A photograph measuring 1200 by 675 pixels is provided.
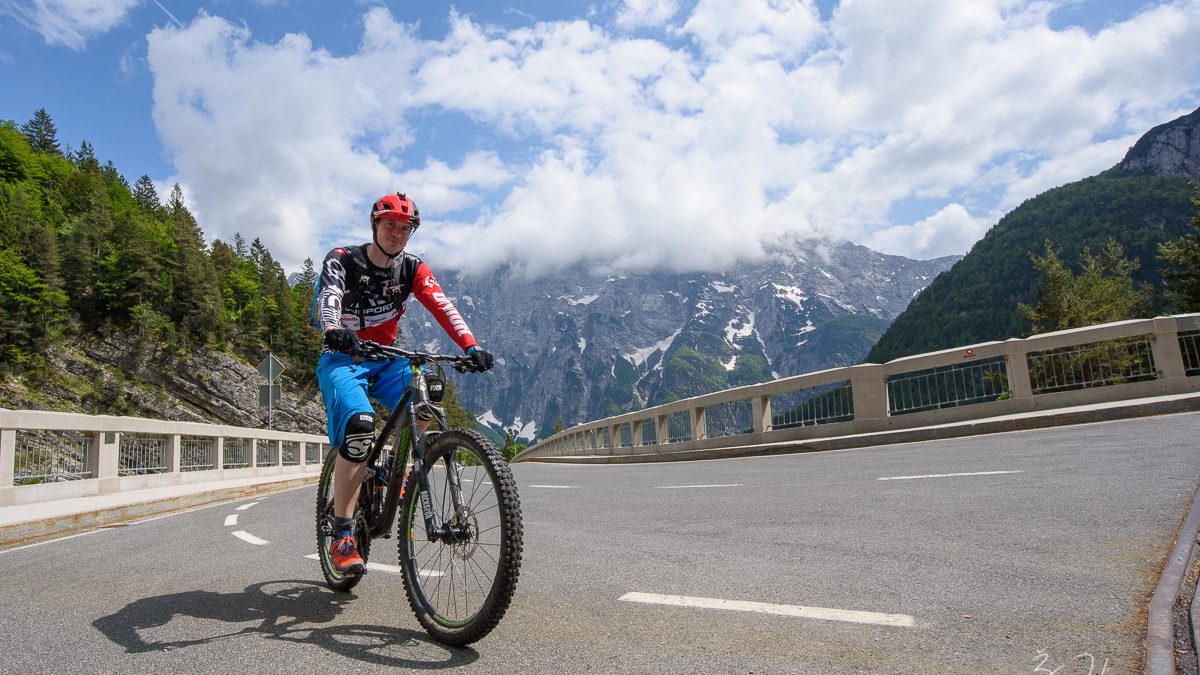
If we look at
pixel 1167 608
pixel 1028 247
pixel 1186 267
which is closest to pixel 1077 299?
pixel 1186 267

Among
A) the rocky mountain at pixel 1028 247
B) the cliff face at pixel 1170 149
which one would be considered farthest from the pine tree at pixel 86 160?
the cliff face at pixel 1170 149

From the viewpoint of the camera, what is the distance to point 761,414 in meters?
17.7

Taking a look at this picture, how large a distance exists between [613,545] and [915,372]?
40.3 ft

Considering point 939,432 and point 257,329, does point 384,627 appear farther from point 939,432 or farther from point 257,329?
point 257,329

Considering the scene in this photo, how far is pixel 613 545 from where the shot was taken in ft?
16.2

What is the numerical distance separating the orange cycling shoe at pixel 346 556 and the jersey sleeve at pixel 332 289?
3.57ft

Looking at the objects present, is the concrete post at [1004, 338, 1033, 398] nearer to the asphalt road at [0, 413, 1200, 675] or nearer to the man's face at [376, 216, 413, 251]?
the asphalt road at [0, 413, 1200, 675]

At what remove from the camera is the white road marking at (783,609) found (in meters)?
2.72

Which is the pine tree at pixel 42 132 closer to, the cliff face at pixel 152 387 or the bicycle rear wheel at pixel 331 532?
the cliff face at pixel 152 387

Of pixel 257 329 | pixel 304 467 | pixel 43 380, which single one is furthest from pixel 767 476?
pixel 257 329

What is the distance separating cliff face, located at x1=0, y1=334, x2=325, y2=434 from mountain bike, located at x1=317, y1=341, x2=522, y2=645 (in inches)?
2603

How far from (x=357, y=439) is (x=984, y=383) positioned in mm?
14492

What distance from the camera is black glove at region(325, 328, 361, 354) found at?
10.9 ft

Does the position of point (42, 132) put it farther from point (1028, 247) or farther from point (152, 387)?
point (1028, 247)
